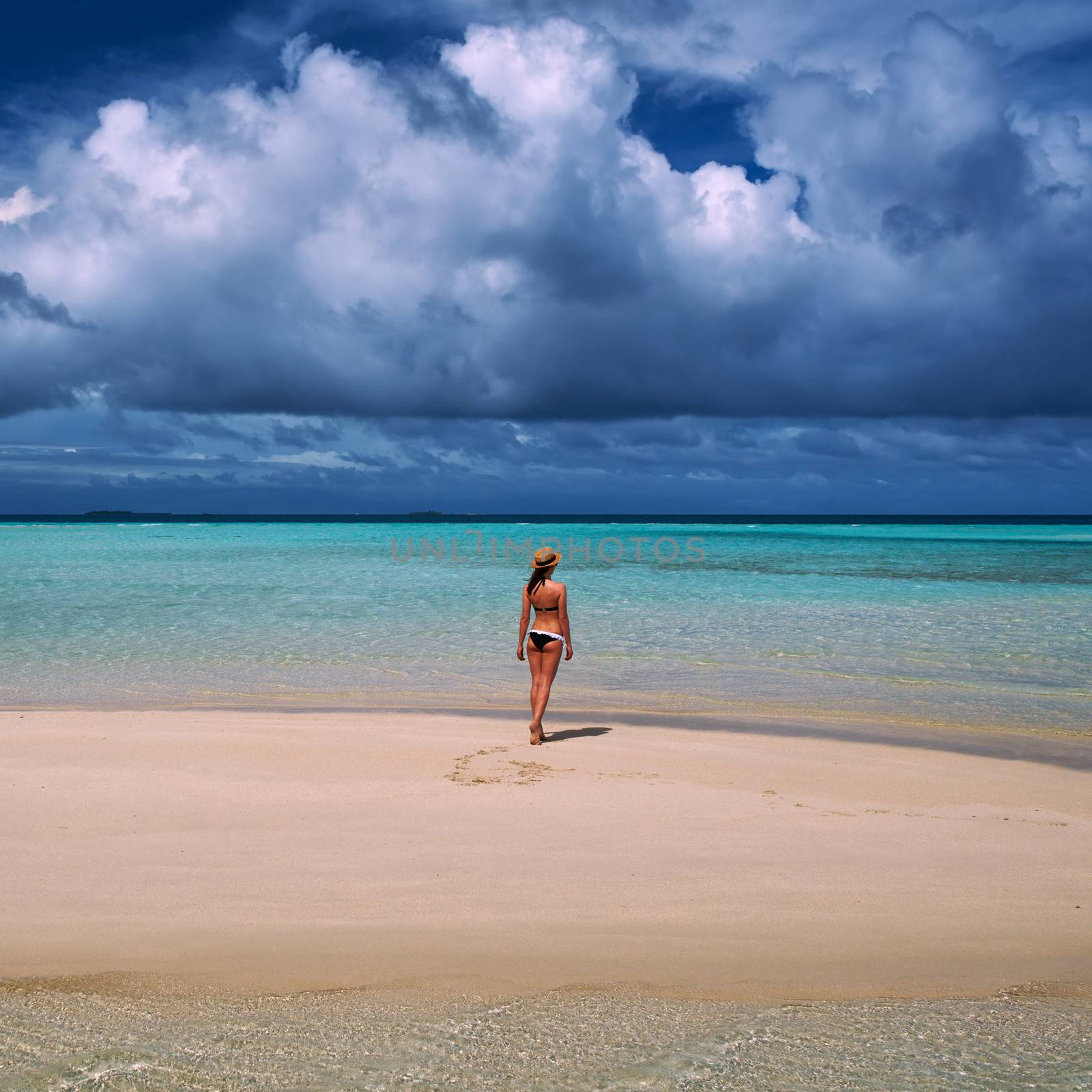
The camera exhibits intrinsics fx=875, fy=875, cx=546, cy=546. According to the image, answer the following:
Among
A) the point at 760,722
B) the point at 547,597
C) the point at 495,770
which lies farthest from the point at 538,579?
the point at 760,722

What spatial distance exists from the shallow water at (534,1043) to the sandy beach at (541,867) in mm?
226

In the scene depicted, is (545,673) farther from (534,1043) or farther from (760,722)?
(534,1043)

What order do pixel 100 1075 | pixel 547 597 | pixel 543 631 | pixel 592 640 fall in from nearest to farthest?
pixel 100 1075 → pixel 547 597 → pixel 543 631 → pixel 592 640

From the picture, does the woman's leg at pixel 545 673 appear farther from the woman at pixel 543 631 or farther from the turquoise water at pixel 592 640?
the turquoise water at pixel 592 640

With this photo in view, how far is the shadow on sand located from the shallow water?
5.65 meters

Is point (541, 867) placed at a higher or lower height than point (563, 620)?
lower

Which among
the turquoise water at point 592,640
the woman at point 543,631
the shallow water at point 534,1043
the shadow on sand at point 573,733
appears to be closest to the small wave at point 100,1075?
the shallow water at point 534,1043

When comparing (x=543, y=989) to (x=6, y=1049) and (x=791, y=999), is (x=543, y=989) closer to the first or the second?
(x=791, y=999)

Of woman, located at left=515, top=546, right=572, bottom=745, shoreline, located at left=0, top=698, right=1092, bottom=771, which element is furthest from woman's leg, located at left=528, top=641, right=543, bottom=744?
shoreline, located at left=0, top=698, right=1092, bottom=771

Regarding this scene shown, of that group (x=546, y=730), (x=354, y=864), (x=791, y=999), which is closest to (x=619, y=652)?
(x=546, y=730)

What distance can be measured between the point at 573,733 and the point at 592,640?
771 centimetres

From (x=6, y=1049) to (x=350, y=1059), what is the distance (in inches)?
52.3

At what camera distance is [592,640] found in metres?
17.8

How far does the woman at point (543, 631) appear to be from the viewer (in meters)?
9.43
